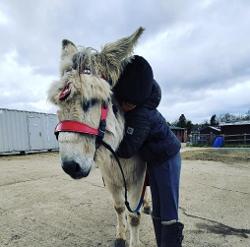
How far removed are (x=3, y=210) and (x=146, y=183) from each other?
255 cm

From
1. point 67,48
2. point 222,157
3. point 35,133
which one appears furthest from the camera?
point 35,133

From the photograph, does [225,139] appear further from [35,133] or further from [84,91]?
[84,91]

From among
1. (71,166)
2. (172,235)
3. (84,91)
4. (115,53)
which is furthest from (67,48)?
(172,235)

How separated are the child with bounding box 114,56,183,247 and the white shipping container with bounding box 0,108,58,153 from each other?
51.3 ft

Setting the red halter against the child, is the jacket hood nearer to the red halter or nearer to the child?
the child

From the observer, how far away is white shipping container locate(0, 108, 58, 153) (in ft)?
54.7

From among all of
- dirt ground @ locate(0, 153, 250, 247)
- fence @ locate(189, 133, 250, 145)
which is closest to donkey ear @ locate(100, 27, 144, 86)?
dirt ground @ locate(0, 153, 250, 247)

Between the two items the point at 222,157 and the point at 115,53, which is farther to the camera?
the point at 222,157

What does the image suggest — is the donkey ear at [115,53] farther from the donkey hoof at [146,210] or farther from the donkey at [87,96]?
the donkey hoof at [146,210]

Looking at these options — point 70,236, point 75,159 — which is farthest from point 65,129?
point 70,236

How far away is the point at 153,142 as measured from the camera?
7.75 feet

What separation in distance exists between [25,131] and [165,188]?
17000 mm

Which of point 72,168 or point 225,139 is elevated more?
point 72,168

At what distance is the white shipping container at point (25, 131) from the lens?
54.7 feet
